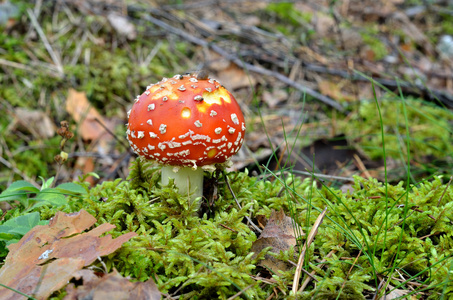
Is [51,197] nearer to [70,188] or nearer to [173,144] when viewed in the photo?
[70,188]

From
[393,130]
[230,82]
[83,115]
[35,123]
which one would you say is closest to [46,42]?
[35,123]

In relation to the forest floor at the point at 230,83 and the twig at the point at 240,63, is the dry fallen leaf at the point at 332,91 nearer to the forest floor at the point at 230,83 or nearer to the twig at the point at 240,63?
the forest floor at the point at 230,83

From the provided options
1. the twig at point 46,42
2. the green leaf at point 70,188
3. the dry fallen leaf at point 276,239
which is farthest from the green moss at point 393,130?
the twig at point 46,42

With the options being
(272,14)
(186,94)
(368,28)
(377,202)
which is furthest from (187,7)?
(377,202)

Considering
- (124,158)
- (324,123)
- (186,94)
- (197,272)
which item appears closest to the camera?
(197,272)

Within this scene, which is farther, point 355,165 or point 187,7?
point 187,7

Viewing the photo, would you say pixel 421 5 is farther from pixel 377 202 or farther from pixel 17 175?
pixel 17 175

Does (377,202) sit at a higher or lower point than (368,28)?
lower

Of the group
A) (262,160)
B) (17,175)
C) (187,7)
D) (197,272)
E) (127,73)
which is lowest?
(17,175)

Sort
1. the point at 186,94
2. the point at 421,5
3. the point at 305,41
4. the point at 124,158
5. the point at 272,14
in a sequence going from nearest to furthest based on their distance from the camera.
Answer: the point at 186,94 < the point at 124,158 < the point at 305,41 < the point at 272,14 < the point at 421,5
